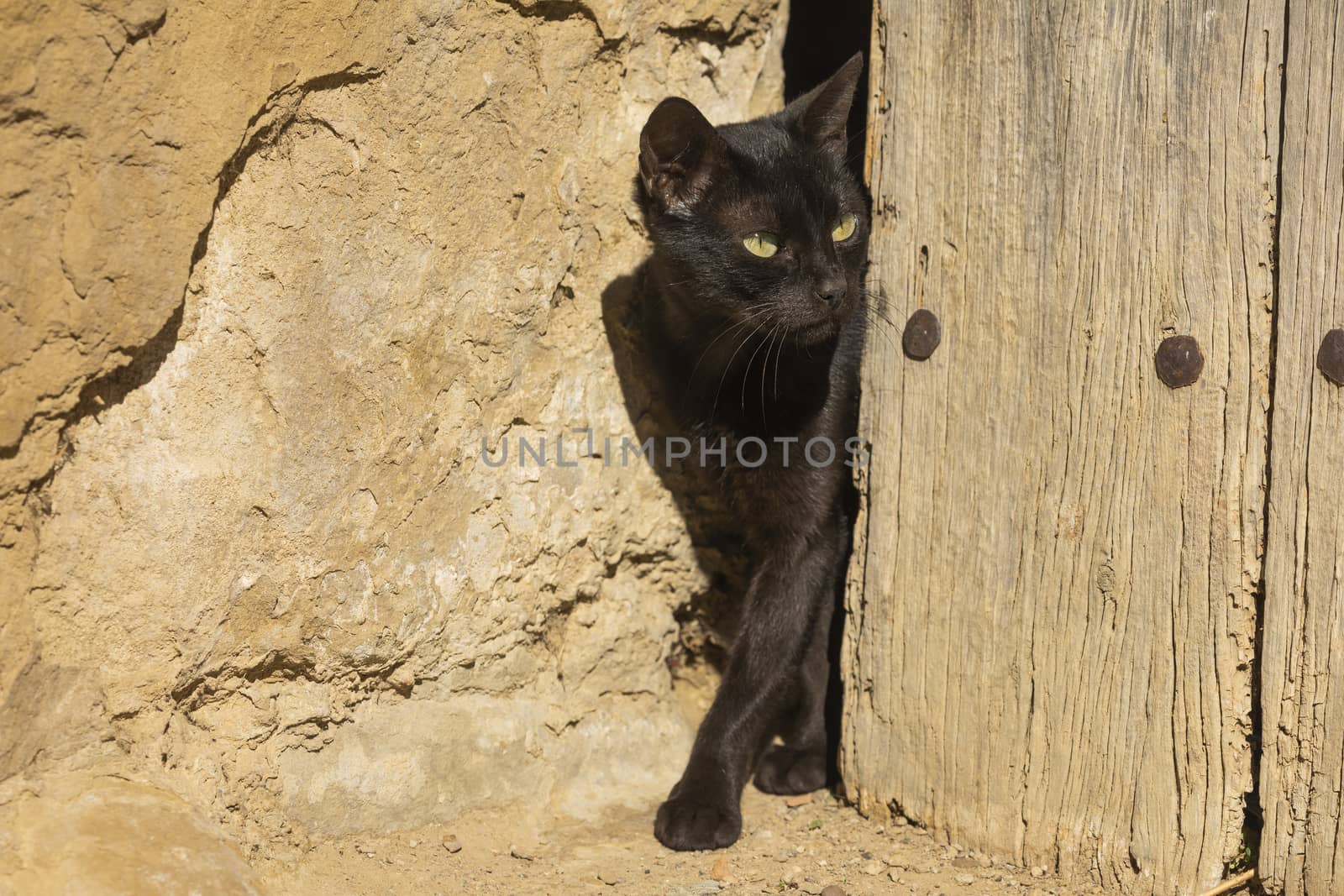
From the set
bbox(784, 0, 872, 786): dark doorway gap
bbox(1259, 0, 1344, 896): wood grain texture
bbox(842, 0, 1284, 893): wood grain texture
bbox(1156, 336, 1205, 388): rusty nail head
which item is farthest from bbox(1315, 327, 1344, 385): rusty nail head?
bbox(784, 0, 872, 786): dark doorway gap

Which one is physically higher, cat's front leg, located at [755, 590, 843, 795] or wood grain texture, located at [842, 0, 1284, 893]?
wood grain texture, located at [842, 0, 1284, 893]

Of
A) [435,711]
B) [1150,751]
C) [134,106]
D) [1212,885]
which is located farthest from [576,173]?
[1212,885]

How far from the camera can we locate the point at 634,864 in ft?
9.03

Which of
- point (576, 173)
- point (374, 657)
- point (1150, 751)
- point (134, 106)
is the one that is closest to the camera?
point (134, 106)

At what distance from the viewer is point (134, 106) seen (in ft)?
6.87

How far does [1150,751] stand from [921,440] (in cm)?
83

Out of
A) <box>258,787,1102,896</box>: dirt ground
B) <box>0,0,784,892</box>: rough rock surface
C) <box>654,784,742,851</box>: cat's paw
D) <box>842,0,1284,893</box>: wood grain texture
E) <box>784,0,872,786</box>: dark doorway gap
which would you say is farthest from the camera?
<box>784,0,872,786</box>: dark doorway gap

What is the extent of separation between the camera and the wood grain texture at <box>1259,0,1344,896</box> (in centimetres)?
214

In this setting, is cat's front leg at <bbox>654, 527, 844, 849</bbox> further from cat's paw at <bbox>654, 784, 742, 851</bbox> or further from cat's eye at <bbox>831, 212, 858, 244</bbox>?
cat's eye at <bbox>831, 212, 858, 244</bbox>

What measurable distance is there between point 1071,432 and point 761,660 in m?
1.01

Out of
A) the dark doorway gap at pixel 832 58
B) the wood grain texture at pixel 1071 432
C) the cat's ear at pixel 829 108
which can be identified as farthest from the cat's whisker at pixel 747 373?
the dark doorway gap at pixel 832 58

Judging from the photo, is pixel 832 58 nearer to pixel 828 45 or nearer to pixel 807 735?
pixel 828 45

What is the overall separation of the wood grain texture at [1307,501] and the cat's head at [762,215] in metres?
0.92

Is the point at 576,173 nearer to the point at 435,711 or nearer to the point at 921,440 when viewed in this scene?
the point at 921,440
